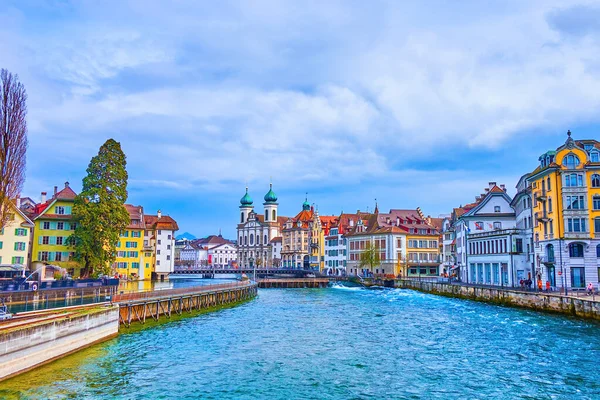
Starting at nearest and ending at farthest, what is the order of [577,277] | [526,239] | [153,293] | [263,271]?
[153,293]
[577,277]
[526,239]
[263,271]

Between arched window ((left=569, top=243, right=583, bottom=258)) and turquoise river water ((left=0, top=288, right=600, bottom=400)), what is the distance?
439 inches

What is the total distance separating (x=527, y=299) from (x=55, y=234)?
58.4m

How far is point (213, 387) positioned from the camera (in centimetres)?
2172

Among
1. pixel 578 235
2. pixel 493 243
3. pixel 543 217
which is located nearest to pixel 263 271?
pixel 493 243

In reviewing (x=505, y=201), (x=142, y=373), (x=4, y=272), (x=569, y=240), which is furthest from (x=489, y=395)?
(x=505, y=201)

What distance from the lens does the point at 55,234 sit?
224 feet

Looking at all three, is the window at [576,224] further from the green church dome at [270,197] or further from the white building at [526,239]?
the green church dome at [270,197]

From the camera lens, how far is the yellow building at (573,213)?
50125 mm

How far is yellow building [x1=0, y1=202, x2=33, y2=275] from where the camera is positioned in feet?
198

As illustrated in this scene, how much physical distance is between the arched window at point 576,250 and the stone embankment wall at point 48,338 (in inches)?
1708

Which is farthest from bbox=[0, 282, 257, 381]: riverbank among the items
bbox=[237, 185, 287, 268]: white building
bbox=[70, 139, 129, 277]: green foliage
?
bbox=[237, 185, 287, 268]: white building

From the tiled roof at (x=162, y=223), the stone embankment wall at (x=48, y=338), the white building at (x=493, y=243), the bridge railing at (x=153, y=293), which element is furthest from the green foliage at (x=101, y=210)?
the white building at (x=493, y=243)

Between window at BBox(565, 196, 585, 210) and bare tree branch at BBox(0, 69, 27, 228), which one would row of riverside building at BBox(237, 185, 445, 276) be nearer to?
window at BBox(565, 196, 585, 210)

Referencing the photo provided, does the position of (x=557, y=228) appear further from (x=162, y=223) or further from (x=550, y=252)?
(x=162, y=223)
